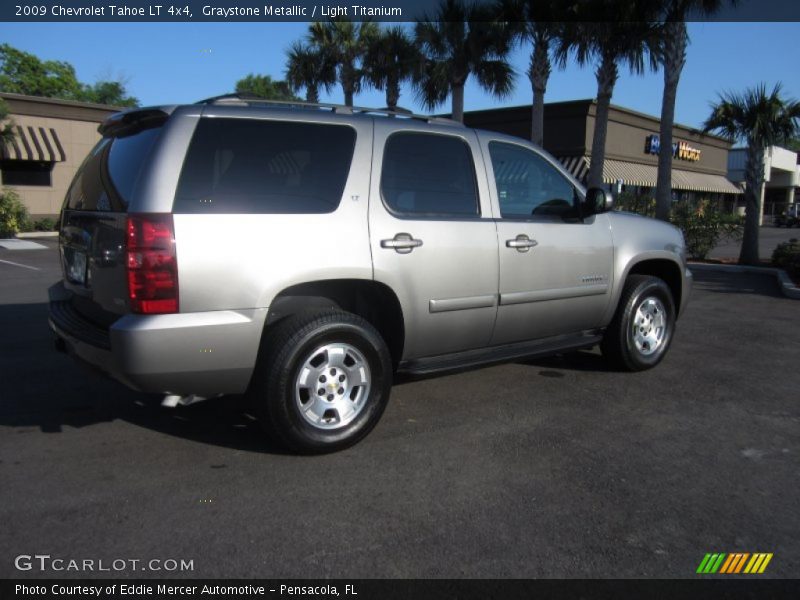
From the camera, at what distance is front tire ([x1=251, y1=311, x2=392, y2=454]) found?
12.1ft

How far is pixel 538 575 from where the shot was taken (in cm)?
273

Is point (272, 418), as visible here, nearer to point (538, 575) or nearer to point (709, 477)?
point (538, 575)

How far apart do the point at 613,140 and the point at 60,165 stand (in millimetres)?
23786

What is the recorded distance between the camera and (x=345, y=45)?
27.1 metres

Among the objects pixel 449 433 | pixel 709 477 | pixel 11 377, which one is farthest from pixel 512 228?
pixel 11 377

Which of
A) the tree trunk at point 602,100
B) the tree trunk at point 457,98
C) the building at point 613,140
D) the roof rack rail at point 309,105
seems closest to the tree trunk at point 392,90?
the tree trunk at point 457,98

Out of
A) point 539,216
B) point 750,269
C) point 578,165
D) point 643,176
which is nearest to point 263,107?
point 539,216

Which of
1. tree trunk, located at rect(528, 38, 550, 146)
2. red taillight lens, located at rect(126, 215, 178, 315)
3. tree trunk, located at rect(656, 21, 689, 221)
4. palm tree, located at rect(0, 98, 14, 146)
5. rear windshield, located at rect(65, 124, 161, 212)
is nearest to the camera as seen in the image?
red taillight lens, located at rect(126, 215, 178, 315)

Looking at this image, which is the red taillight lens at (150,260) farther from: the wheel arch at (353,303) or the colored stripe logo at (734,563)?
the colored stripe logo at (734,563)

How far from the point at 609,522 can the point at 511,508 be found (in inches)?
18.3

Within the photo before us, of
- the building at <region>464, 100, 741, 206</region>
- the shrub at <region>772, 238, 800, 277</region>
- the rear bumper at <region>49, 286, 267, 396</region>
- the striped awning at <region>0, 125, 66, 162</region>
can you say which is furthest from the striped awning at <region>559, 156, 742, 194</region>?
the rear bumper at <region>49, 286, 267, 396</region>

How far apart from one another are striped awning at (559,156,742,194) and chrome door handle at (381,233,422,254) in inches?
888

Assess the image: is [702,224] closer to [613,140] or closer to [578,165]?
[578,165]
